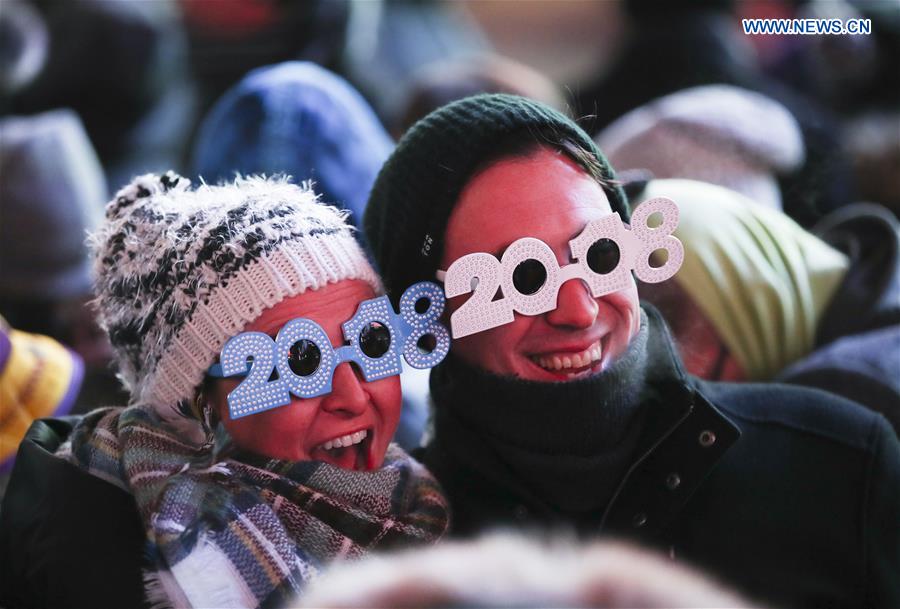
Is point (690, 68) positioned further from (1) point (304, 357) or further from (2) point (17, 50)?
(1) point (304, 357)

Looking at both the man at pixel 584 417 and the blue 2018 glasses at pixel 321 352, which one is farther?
the man at pixel 584 417

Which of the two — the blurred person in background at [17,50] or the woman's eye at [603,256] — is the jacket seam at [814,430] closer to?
the woman's eye at [603,256]

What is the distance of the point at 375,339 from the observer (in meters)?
1.40

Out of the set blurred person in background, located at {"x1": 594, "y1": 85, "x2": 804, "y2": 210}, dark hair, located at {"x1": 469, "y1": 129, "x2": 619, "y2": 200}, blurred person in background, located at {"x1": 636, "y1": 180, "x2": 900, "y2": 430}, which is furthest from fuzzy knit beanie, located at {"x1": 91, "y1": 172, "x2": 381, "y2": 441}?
blurred person in background, located at {"x1": 594, "y1": 85, "x2": 804, "y2": 210}

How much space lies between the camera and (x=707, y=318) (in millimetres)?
2020

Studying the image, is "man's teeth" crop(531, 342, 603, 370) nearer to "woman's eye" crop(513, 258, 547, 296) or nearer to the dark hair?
"woman's eye" crop(513, 258, 547, 296)

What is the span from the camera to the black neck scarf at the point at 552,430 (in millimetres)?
1444

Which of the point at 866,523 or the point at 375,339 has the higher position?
the point at 375,339

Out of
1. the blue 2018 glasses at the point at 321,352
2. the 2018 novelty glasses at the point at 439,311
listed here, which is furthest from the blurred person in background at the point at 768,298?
the blue 2018 glasses at the point at 321,352

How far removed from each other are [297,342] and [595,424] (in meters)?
0.45

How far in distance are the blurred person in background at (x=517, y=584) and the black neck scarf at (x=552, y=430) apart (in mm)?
615

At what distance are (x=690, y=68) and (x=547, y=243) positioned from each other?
2468mm

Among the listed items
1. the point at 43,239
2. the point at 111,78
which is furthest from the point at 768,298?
the point at 111,78

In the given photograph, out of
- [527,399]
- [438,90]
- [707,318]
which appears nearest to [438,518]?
[527,399]
